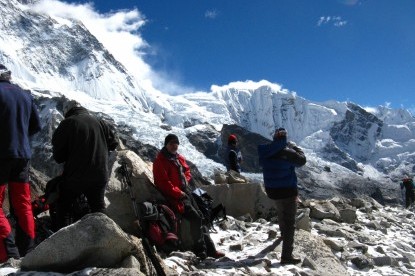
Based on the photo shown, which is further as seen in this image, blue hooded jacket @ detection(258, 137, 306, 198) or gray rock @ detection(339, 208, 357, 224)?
gray rock @ detection(339, 208, 357, 224)

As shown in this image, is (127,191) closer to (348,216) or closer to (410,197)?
(348,216)

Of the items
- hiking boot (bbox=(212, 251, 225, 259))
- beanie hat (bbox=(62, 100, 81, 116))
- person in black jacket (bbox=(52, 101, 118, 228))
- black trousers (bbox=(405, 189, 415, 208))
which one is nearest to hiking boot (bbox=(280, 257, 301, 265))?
hiking boot (bbox=(212, 251, 225, 259))

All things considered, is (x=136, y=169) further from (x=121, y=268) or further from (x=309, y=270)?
(x=121, y=268)

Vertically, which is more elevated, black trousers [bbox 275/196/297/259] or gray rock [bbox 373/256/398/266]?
black trousers [bbox 275/196/297/259]

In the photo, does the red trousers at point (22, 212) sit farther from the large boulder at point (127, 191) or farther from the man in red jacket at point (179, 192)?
the man in red jacket at point (179, 192)

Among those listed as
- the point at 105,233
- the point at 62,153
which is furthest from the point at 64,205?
the point at 105,233

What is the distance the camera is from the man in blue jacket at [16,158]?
6.90 m

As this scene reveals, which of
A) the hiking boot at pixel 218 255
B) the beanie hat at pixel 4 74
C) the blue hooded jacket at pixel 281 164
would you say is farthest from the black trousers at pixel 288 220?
A: the beanie hat at pixel 4 74

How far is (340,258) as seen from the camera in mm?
10211

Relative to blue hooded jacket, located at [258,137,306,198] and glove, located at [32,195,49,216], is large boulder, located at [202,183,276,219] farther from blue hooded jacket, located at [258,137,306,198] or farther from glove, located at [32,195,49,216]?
glove, located at [32,195,49,216]

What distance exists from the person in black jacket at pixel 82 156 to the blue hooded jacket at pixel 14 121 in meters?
0.63

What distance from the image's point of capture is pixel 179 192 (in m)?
9.41

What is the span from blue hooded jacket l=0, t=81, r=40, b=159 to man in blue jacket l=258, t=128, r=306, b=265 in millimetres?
3940

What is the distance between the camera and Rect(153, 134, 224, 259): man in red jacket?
9.02 m
